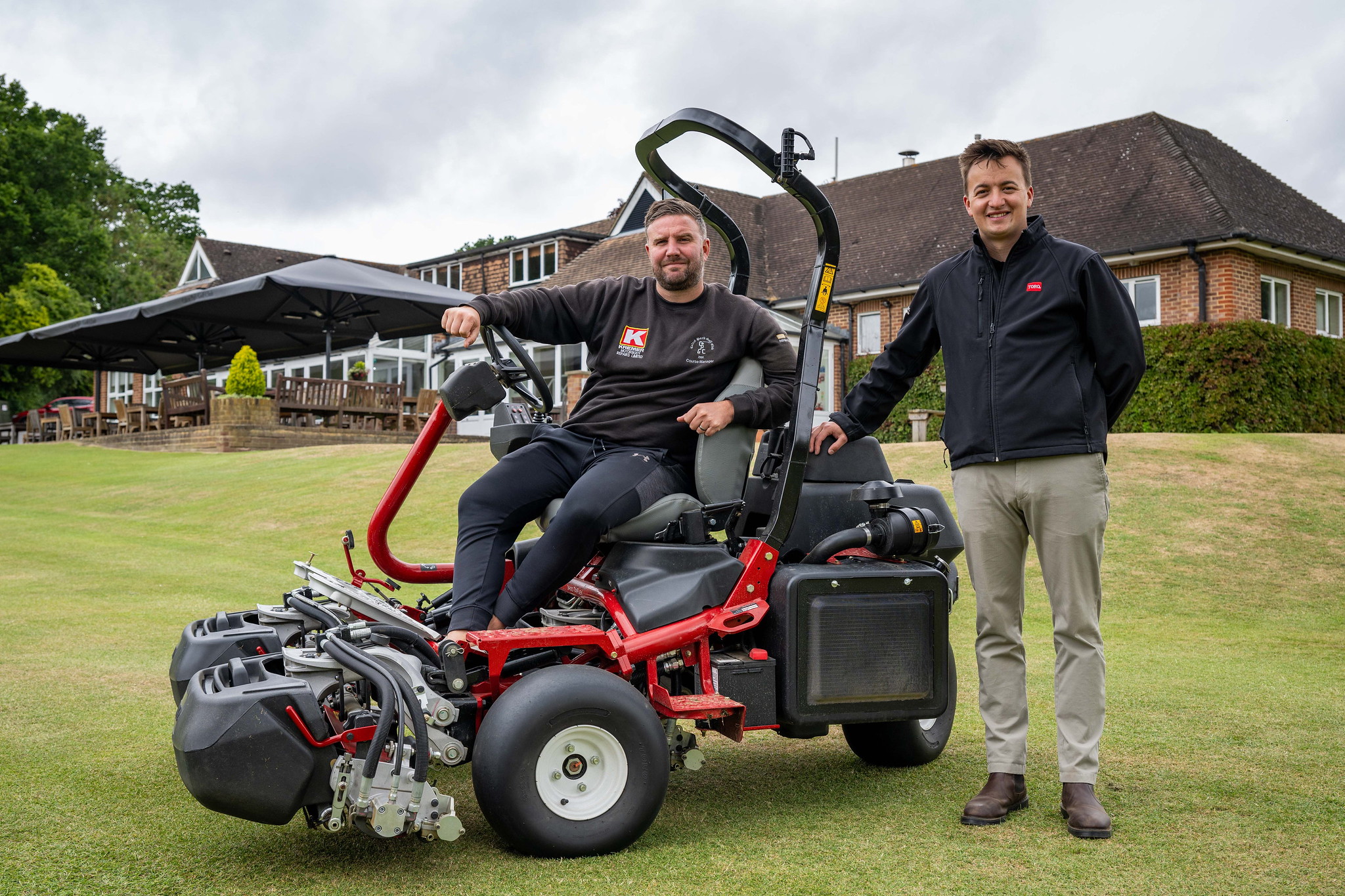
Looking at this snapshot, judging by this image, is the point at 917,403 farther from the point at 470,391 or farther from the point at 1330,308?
the point at 470,391

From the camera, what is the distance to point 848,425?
387 centimetres

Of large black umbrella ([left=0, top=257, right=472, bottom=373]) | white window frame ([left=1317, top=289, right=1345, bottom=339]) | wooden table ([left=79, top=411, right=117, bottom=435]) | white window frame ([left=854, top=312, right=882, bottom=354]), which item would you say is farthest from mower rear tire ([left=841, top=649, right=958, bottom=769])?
wooden table ([left=79, top=411, right=117, bottom=435])

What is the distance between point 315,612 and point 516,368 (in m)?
0.98

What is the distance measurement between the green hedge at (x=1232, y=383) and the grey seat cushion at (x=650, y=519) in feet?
58.1

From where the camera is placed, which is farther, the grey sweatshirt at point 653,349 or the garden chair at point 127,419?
the garden chair at point 127,419

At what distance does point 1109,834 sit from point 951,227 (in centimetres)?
2332

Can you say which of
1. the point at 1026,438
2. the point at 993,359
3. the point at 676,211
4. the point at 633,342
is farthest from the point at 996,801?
the point at 676,211

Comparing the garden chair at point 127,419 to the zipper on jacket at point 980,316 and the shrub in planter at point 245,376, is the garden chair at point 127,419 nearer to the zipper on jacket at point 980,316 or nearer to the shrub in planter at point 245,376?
the shrub in planter at point 245,376

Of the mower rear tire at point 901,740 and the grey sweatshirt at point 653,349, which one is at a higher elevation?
the grey sweatshirt at point 653,349

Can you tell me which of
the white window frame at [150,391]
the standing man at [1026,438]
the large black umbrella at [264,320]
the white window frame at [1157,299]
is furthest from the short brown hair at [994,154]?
the white window frame at [150,391]

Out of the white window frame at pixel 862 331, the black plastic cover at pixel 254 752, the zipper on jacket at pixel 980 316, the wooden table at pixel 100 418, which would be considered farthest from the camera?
the wooden table at pixel 100 418

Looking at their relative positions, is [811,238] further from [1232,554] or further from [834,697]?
[834,697]

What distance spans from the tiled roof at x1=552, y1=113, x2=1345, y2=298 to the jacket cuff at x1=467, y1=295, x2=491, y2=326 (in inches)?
748

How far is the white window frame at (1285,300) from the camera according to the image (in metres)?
22.0
